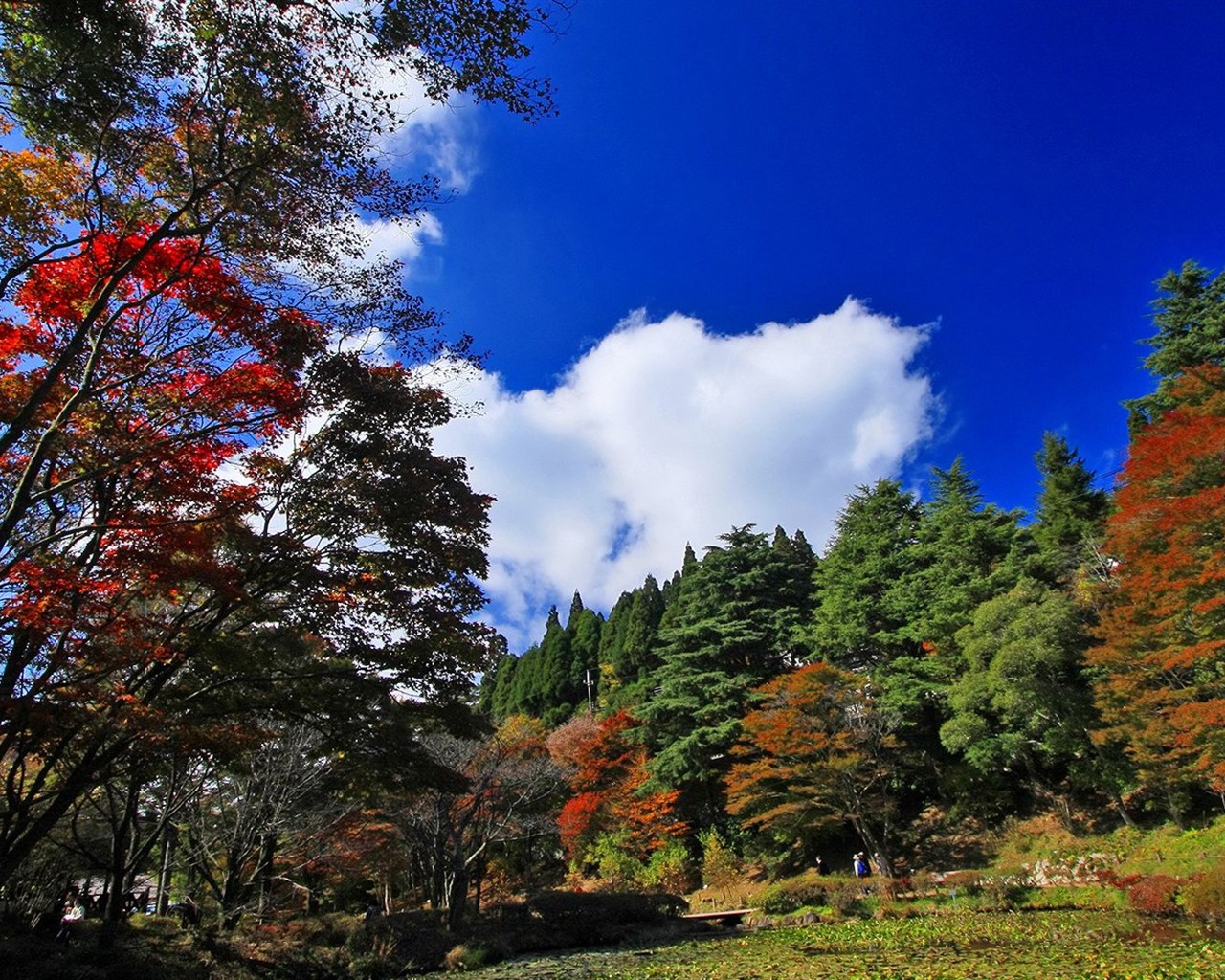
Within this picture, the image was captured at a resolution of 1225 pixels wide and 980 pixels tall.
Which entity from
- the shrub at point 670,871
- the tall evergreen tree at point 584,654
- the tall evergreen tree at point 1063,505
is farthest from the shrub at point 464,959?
the tall evergreen tree at point 584,654

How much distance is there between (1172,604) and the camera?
42.8 feet

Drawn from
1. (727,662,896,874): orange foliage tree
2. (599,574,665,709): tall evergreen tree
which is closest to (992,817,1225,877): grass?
(727,662,896,874): orange foliage tree

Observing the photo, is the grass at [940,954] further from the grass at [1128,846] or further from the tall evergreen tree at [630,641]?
the tall evergreen tree at [630,641]

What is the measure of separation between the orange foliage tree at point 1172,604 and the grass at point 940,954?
4.04 m

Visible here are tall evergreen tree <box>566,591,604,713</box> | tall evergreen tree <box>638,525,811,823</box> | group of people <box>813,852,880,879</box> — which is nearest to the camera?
group of people <box>813,852,880,879</box>

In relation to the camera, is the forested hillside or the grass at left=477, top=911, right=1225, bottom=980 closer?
the grass at left=477, top=911, right=1225, bottom=980

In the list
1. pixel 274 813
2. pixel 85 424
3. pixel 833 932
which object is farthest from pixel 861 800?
pixel 85 424

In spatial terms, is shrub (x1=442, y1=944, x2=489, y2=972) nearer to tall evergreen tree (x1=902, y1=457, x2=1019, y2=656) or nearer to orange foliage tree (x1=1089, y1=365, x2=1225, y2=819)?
orange foliage tree (x1=1089, y1=365, x2=1225, y2=819)

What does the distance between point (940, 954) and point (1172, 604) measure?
8.63 m

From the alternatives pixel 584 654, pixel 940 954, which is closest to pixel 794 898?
pixel 940 954

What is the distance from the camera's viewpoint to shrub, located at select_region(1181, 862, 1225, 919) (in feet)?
33.9

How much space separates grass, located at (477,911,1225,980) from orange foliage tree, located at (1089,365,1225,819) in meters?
4.04

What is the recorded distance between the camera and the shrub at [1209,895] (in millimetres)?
10320

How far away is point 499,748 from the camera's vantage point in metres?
18.6
